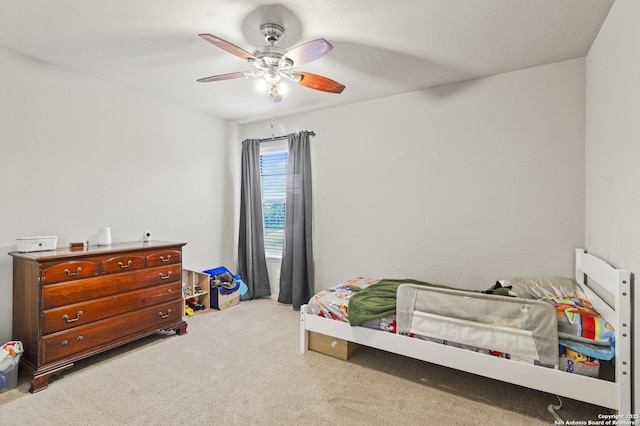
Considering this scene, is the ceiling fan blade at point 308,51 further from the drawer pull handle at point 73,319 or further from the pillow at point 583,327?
the drawer pull handle at point 73,319

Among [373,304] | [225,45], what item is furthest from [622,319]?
[225,45]

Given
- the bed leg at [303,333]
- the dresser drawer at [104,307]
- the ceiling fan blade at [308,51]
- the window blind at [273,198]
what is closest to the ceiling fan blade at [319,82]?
the ceiling fan blade at [308,51]

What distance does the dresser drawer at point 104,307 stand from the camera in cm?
228

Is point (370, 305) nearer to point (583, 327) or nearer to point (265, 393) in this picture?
point (265, 393)

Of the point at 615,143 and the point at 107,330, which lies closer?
the point at 615,143

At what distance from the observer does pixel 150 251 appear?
9.65ft

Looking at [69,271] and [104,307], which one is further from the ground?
[69,271]

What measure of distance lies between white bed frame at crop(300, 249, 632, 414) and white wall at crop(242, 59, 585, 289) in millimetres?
531

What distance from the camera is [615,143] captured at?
1930 mm

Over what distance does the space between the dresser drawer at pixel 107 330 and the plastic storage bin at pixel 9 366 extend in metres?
0.23

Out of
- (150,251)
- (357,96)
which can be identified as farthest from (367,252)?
(150,251)

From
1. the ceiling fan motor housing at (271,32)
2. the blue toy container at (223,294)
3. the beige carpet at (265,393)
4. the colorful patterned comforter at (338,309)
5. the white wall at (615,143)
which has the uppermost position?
the ceiling fan motor housing at (271,32)

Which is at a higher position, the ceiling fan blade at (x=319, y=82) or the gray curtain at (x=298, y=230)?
the ceiling fan blade at (x=319, y=82)

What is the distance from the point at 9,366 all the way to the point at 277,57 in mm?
2888
